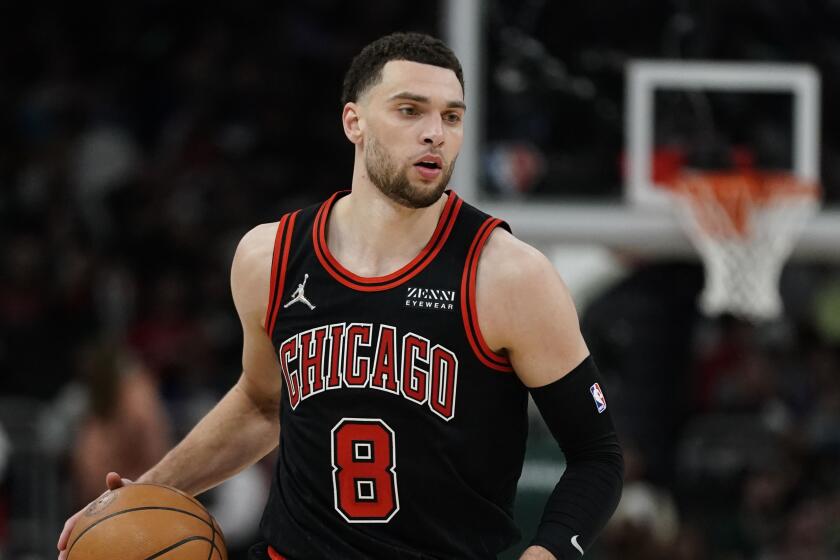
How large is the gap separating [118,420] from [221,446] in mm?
4234

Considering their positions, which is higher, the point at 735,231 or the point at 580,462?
the point at 580,462

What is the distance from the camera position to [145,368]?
35.5 ft

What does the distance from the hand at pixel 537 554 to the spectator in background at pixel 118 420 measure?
16.2 feet

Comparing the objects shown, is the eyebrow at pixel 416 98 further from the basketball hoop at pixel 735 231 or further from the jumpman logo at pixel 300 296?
the basketball hoop at pixel 735 231

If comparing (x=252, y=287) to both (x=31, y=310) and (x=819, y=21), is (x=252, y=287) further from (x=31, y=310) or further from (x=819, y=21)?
(x=31, y=310)

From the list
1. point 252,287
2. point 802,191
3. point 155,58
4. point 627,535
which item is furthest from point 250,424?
point 155,58

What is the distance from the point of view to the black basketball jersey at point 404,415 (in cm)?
390

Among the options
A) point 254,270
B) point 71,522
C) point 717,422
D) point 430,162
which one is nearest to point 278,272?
point 254,270

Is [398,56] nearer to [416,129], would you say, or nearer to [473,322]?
[416,129]

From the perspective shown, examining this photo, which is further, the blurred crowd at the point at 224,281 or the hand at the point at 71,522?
the blurred crowd at the point at 224,281

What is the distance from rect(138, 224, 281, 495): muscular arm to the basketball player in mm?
297

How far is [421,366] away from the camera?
388cm

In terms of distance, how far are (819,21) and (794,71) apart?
1.21 ft

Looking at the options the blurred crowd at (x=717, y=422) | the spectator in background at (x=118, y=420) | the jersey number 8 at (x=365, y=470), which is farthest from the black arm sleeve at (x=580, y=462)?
the blurred crowd at (x=717, y=422)
